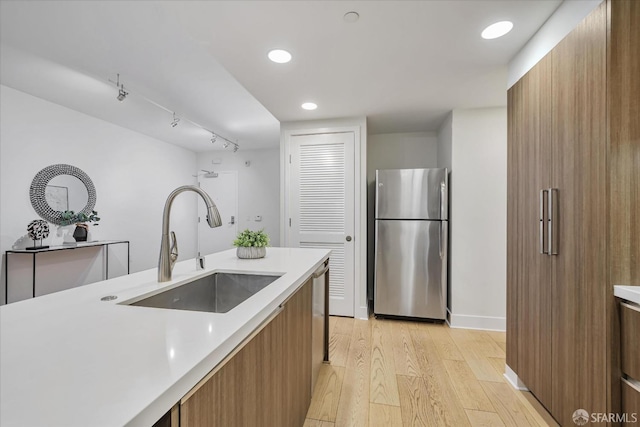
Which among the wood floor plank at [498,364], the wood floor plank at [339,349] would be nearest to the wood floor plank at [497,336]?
the wood floor plank at [498,364]

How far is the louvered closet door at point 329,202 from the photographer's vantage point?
128 inches

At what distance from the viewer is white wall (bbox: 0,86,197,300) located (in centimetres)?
310

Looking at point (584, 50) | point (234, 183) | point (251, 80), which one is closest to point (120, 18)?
point (251, 80)

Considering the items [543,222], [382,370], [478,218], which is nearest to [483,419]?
[382,370]

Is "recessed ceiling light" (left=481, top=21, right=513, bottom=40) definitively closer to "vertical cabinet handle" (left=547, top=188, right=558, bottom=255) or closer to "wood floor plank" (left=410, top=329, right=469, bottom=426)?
"vertical cabinet handle" (left=547, top=188, right=558, bottom=255)

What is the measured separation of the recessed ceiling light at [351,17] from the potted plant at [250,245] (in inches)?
52.8

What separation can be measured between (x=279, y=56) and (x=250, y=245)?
1.32 m

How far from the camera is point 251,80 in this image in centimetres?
234

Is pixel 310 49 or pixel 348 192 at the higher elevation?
pixel 310 49

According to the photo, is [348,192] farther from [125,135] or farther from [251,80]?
[125,135]

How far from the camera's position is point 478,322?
2914mm

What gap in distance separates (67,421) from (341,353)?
7.46ft

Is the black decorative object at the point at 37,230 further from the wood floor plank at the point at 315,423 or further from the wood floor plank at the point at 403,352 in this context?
the wood floor plank at the point at 403,352

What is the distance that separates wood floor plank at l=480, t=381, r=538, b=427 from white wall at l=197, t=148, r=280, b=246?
178 inches
